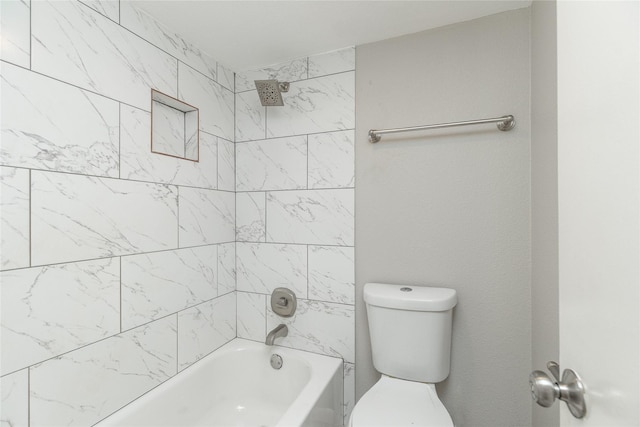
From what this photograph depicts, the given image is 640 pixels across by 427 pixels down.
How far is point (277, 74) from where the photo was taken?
5.94ft

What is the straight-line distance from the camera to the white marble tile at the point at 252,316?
1.85 metres

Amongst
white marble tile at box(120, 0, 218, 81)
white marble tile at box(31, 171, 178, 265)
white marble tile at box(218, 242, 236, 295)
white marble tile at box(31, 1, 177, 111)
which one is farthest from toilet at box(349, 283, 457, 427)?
white marble tile at box(120, 0, 218, 81)

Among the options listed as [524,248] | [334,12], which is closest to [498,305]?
[524,248]

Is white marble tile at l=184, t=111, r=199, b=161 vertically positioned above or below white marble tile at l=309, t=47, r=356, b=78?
below

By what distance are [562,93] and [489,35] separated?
99 cm

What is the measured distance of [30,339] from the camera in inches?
37.6

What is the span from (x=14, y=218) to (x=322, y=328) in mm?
1390

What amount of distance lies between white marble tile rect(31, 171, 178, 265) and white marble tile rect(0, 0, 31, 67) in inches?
14.1

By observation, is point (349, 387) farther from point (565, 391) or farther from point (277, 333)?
point (565, 391)

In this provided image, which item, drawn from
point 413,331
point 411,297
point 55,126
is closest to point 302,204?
point 411,297

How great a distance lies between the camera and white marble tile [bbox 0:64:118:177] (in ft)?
3.02

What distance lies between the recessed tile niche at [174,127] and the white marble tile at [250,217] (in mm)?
398

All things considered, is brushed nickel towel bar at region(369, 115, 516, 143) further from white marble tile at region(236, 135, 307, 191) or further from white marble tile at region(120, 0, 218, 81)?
white marble tile at region(120, 0, 218, 81)

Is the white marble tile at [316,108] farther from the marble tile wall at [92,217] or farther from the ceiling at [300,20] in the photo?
the marble tile wall at [92,217]
